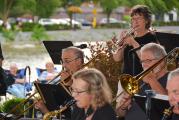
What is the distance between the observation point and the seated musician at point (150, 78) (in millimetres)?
5238

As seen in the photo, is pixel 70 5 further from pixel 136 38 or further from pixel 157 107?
pixel 157 107

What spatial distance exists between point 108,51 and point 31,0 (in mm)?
19662

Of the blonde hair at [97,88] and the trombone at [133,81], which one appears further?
the trombone at [133,81]

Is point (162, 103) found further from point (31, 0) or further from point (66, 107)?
point (31, 0)

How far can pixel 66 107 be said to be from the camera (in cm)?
554

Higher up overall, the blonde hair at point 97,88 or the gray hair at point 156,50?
the gray hair at point 156,50

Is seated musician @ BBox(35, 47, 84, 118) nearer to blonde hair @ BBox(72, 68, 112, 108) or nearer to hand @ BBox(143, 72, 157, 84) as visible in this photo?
hand @ BBox(143, 72, 157, 84)

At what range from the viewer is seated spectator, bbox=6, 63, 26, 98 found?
10770mm

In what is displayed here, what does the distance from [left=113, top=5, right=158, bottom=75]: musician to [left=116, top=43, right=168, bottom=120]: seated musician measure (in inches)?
30.1

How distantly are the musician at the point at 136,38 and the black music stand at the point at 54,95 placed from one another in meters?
0.93

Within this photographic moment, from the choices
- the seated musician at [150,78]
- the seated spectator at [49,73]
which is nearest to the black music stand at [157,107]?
the seated musician at [150,78]

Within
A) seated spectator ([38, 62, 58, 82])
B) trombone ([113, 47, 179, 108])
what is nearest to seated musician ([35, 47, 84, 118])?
trombone ([113, 47, 179, 108])

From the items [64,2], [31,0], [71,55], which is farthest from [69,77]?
[64,2]

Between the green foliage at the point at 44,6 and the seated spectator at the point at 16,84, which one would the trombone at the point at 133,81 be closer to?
the seated spectator at the point at 16,84
